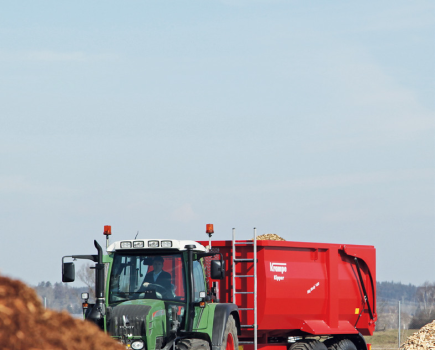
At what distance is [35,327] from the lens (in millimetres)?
5023

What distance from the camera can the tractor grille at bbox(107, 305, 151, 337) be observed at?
10.4 meters

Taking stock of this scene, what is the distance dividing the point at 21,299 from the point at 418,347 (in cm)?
1261

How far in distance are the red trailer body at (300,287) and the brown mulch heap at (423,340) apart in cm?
127

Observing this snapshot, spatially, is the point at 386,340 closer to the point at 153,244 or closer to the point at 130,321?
the point at 153,244

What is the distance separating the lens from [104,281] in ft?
35.8

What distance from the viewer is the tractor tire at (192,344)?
10689 millimetres

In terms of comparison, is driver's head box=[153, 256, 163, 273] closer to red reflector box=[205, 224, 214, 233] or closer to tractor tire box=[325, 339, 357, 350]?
red reflector box=[205, 224, 214, 233]

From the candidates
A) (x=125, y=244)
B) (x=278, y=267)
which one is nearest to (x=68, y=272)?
(x=125, y=244)

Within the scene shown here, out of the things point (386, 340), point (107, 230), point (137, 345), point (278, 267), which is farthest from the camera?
point (386, 340)

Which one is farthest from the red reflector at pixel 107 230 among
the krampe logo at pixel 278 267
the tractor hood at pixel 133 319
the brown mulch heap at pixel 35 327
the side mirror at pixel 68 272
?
the brown mulch heap at pixel 35 327

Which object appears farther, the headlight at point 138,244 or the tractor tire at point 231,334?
the tractor tire at point 231,334

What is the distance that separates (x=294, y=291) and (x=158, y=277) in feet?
14.0

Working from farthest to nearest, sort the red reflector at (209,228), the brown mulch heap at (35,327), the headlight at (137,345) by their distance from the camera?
the red reflector at (209,228) → the headlight at (137,345) → the brown mulch heap at (35,327)

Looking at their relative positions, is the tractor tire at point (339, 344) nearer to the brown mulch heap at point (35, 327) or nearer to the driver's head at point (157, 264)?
the driver's head at point (157, 264)
